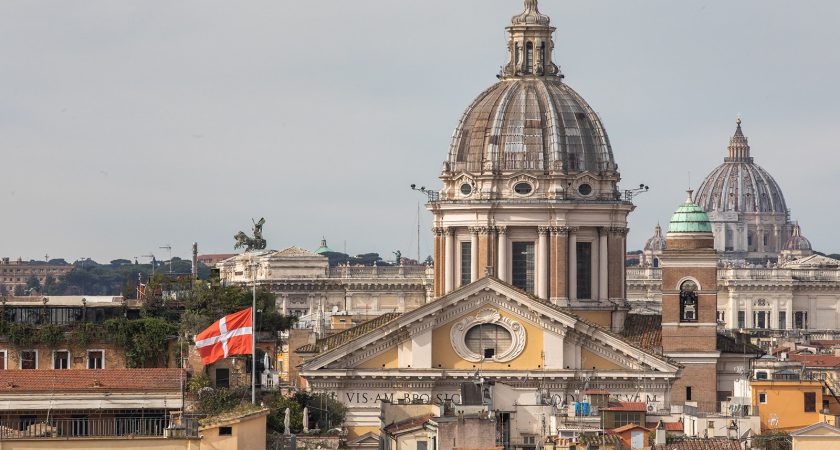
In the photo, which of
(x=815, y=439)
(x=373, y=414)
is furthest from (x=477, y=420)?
(x=373, y=414)

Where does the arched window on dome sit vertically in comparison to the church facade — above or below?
above

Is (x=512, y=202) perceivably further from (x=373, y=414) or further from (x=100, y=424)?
(x=100, y=424)

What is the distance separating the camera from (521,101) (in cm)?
11700

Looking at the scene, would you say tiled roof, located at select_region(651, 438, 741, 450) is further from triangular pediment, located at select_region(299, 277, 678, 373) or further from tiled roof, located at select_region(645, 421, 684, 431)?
triangular pediment, located at select_region(299, 277, 678, 373)

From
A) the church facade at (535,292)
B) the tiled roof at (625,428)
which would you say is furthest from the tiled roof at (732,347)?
the tiled roof at (625,428)

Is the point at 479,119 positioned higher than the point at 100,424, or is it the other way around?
the point at 479,119

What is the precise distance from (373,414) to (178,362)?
20.8ft

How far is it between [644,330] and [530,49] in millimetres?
13178

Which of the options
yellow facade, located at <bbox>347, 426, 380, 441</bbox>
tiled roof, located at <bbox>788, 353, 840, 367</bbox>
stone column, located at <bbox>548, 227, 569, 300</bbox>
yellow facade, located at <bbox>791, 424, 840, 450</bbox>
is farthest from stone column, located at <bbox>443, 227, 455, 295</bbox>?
yellow facade, located at <bbox>791, 424, 840, 450</bbox>

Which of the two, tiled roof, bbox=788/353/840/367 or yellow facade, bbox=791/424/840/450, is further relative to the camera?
tiled roof, bbox=788/353/840/367

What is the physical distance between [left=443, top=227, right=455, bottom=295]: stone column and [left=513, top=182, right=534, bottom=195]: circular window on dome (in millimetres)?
2723

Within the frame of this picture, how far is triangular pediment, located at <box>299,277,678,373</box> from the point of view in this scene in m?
98.5

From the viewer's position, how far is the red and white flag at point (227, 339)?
272 ft

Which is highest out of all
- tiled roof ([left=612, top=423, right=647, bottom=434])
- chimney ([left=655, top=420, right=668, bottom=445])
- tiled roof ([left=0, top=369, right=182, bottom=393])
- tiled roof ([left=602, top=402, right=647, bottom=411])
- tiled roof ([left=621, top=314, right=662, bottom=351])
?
tiled roof ([left=621, top=314, right=662, bottom=351])
